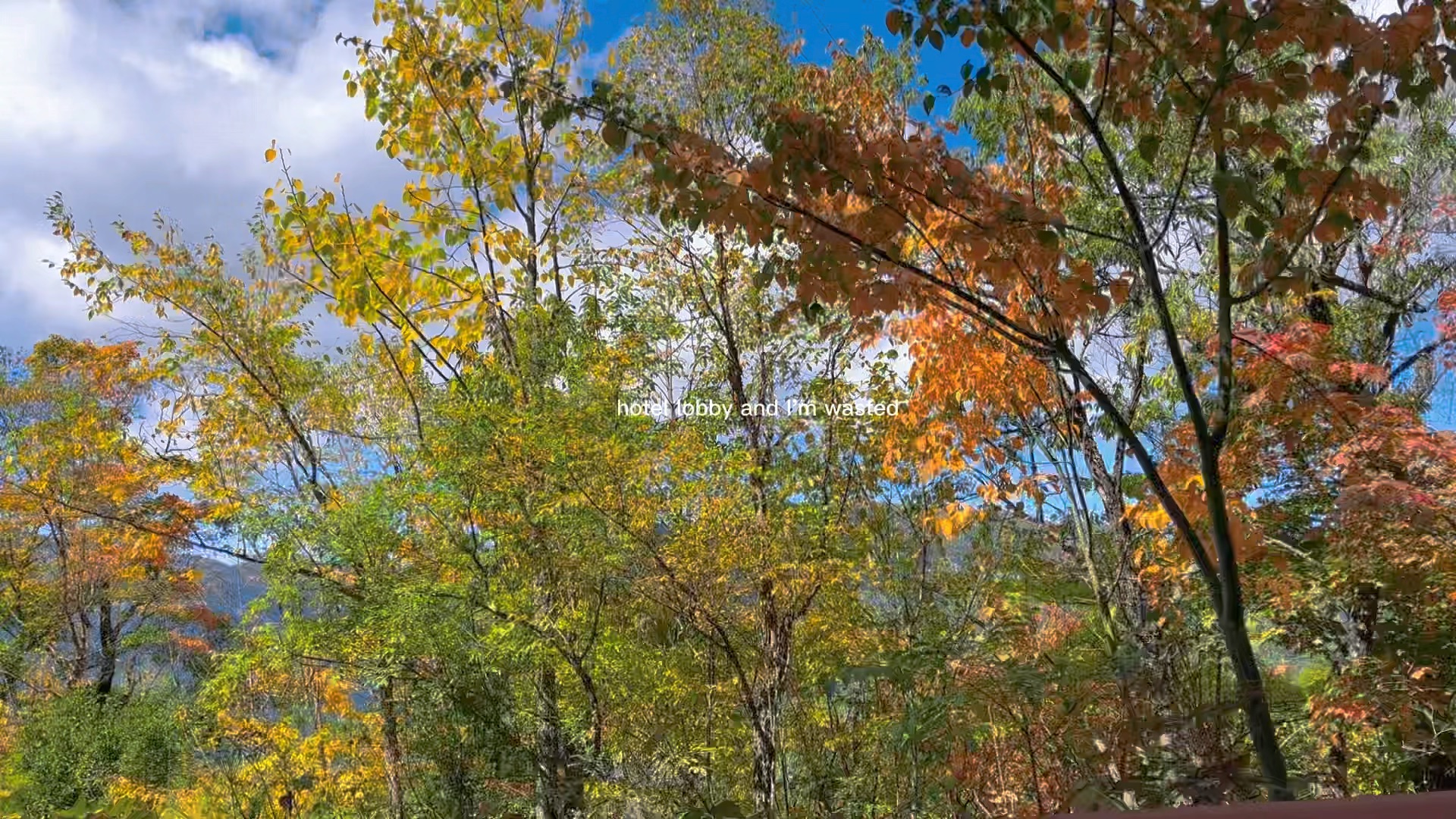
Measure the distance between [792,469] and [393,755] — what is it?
8.19 ft

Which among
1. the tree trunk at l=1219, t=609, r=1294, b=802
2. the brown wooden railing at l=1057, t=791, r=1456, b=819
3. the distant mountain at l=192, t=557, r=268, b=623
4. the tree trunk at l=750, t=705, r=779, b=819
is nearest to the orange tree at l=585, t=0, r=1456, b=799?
the tree trunk at l=1219, t=609, r=1294, b=802

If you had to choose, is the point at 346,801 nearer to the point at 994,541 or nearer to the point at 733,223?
the point at 994,541

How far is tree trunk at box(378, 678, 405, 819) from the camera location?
4254mm

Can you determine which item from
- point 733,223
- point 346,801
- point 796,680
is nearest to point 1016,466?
point 796,680

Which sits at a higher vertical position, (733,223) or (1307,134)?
(1307,134)

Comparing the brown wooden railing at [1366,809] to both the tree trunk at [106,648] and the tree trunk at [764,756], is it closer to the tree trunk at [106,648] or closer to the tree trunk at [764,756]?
the tree trunk at [764,756]

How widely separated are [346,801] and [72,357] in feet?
27.4

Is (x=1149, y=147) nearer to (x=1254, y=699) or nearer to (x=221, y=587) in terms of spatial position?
(x=1254, y=699)

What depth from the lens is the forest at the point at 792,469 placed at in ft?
8.06

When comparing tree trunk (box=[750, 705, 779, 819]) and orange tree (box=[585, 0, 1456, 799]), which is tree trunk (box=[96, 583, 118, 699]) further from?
orange tree (box=[585, 0, 1456, 799])

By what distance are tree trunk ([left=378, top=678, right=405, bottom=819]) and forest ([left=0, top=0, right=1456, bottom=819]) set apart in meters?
0.03

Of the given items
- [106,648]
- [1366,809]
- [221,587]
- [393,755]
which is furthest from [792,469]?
[106,648]

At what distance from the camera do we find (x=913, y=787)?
346 cm

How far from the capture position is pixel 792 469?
4.75 meters
